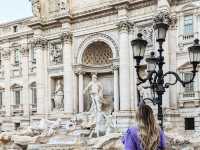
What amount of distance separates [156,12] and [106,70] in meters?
5.93

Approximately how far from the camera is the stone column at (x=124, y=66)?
984 inches

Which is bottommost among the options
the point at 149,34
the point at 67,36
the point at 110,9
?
the point at 149,34

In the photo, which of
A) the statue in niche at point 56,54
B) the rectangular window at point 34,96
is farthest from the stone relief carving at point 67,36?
the rectangular window at point 34,96

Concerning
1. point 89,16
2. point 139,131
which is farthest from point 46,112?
point 139,131

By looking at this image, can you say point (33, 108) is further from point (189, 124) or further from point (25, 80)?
point (189, 124)

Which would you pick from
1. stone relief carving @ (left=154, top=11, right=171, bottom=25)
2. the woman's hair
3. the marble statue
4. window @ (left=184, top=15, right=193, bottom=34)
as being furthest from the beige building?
the woman's hair

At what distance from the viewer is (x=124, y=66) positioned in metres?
25.2

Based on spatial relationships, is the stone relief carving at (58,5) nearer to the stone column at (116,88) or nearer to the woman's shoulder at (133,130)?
the stone column at (116,88)

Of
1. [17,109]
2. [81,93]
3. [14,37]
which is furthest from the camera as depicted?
[14,37]

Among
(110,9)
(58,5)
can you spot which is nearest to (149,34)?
(110,9)

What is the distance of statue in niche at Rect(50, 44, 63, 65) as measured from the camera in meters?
28.9

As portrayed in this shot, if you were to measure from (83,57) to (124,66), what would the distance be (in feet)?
12.8

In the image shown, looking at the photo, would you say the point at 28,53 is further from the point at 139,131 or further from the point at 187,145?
the point at 139,131

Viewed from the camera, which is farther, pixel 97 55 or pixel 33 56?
pixel 33 56
